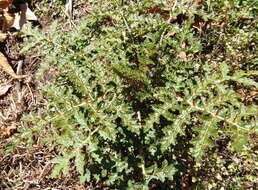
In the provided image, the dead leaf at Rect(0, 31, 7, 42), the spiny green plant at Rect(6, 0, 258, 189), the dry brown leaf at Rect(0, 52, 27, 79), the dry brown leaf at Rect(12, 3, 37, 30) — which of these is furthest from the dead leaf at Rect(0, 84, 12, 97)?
the spiny green plant at Rect(6, 0, 258, 189)

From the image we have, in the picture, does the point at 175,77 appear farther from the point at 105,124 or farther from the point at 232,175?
the point at 232,175

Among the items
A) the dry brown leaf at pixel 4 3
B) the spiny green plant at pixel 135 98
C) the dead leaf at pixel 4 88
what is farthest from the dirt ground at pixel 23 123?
the spiny green plant at pixel 135 98

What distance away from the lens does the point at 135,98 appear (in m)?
2.49

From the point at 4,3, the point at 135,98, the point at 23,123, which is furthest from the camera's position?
the point at 4,3

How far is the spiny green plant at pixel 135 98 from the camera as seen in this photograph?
194 centimetres

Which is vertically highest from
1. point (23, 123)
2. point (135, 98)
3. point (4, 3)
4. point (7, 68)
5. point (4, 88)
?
point (4, 3)

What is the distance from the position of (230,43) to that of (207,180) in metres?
1.39

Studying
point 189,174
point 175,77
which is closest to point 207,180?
point 189,174

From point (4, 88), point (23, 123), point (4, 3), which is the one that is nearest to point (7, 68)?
point (4, 88)

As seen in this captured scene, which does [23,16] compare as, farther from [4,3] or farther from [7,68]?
[7,68]

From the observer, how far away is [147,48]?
2.23 m

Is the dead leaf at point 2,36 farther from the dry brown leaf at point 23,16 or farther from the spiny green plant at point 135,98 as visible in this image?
the spiny green plant at point 135,98

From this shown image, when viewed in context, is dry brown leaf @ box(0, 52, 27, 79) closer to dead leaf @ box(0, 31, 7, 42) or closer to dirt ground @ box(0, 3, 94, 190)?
dirt ground @ box(0, 3, 94, 190)

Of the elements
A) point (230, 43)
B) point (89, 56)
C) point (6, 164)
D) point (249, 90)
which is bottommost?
point (6, 164)
